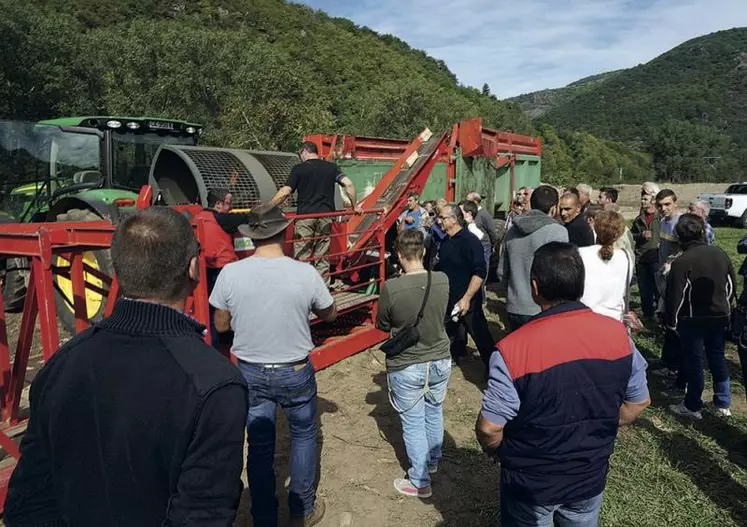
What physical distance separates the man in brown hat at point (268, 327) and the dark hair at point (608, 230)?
1901 mm

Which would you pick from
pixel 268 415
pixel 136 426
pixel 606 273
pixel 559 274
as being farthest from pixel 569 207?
pixel 136 426

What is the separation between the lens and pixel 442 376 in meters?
3.13

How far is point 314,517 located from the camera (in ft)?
9.69

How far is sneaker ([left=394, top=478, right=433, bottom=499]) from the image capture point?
3213mm

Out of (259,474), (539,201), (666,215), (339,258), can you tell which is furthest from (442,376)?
(666,215)

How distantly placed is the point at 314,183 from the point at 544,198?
2234 millimetres

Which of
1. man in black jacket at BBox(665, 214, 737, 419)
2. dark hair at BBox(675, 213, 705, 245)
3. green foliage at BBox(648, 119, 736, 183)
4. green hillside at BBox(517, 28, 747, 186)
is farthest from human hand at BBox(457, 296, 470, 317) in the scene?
green foliage at BBox(648, 119, 736, 183)

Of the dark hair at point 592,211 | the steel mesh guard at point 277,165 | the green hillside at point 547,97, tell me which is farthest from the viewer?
the green hillside at point 547,97

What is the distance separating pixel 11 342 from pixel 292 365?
190 inches

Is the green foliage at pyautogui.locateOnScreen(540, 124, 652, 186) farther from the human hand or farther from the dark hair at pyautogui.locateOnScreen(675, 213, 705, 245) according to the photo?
the human hand

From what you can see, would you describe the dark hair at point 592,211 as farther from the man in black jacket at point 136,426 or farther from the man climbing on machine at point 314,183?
the man in black jacket at point 136,426

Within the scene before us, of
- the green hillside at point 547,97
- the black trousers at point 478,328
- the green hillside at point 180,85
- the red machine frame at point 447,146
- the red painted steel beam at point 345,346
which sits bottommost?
the red painted steel beam at point 345,346

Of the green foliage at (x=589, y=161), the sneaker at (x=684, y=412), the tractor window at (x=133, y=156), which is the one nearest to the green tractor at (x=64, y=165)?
the tractor window at (x=133, y=156)

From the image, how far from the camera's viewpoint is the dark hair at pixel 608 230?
3.37 meters
